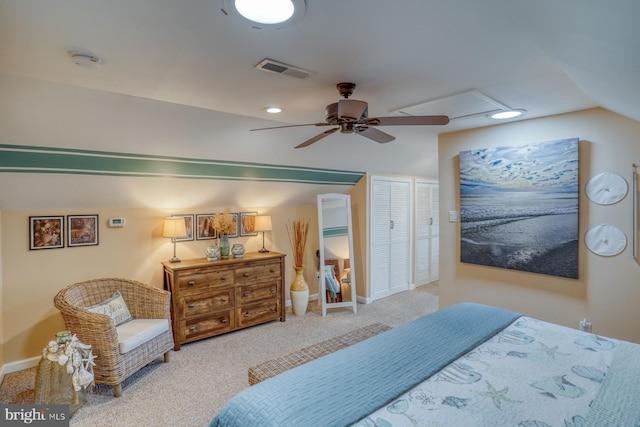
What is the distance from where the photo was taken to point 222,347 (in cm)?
353

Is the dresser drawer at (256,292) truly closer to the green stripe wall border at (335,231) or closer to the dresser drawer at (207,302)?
the dresser drawer at (207,302)

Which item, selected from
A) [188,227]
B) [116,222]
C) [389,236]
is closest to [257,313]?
[188,227]

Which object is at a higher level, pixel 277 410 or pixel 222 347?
pixel 277 410

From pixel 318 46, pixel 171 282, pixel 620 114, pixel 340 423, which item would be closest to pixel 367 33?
pixel 318 46

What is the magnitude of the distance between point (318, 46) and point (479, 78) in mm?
1085

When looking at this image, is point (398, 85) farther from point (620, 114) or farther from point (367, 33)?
point (620, 114)

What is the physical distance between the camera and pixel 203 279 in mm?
3650

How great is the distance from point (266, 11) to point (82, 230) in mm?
3085

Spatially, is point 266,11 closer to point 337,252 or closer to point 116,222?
point 116,222

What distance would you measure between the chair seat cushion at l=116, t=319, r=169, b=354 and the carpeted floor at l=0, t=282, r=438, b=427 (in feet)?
1.15

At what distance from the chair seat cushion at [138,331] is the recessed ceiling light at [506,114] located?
3529 millimetres

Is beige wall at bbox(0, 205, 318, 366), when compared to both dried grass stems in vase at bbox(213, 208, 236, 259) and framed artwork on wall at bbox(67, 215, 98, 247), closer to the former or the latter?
framed artwork on wall at bbox(67, 215, 98, 247)

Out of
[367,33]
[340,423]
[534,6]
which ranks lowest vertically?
[340,423]

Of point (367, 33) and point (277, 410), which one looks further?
point (367, 33)
